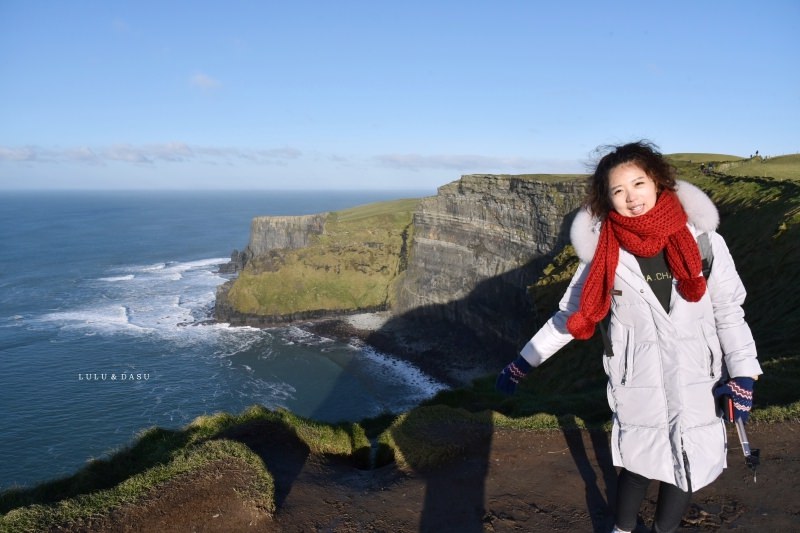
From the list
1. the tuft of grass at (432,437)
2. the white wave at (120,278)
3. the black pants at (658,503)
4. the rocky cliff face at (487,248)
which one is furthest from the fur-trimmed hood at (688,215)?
the white wave at (120,278)

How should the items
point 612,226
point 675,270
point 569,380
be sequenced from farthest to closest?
1. point 569,380
2. point 612,226
3. point 675,270

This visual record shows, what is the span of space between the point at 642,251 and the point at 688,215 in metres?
0.51

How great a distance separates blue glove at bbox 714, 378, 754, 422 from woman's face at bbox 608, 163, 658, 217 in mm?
1693

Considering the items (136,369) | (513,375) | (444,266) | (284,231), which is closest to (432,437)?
(513,375)

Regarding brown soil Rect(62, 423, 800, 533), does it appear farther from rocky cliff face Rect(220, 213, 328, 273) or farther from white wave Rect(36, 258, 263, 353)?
rocky cliff face Rect(220, 213, 328, 273)

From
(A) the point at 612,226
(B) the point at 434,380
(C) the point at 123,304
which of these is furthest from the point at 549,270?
(C) the point at 123,304

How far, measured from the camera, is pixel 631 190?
457cm

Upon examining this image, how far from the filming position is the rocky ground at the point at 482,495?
7188 millimetres

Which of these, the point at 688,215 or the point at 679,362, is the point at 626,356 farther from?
the point at 688,215

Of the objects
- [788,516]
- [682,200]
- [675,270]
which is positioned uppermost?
[682,200]

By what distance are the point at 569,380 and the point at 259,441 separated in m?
17.7

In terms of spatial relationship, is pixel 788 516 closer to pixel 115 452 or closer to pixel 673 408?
pixel 673 408

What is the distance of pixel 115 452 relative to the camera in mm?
12281

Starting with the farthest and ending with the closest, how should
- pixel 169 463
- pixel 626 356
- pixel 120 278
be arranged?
pixel 120 278, pixel 169 463, pixel 626 356
